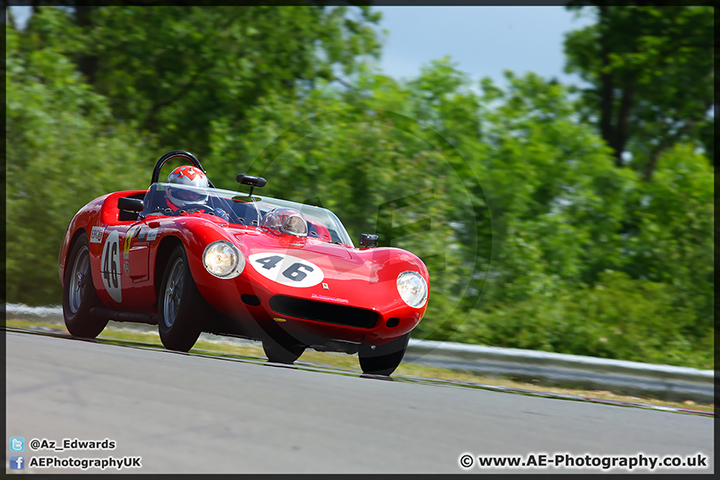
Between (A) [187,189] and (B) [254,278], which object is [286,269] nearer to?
(B) [254,278]

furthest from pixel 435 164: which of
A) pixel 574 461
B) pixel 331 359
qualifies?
pixel 574 461

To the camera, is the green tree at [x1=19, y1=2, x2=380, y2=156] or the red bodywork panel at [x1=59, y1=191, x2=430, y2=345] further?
the green tree at [x1=19, y1=2, x2=380, y2=156]

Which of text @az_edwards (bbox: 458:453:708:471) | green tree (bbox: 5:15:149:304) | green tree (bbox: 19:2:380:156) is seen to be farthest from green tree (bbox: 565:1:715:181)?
text @az_edwards (bbox: 458:453:708:471)

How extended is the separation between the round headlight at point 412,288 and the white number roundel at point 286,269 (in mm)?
623

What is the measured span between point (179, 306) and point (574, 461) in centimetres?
299

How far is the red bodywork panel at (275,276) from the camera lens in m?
5.32

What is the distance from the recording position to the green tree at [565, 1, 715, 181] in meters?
14.9

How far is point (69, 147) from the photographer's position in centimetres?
1142

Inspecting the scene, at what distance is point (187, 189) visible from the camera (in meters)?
6.58

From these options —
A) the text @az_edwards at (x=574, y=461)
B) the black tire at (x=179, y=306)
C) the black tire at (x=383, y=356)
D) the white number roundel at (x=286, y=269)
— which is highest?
the text @az_edwards at (x=574, y=461)

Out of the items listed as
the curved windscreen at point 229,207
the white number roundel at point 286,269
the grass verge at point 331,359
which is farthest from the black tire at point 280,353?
the white number roundel at point 286,269

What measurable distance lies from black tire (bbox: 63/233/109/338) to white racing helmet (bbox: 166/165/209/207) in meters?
0.97

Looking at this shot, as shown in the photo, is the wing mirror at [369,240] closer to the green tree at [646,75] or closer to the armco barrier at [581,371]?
the armco barrier at [581,371]

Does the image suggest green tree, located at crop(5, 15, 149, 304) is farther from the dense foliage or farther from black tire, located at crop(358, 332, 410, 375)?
black tire, located at crop(358, 332, 410, 375)
